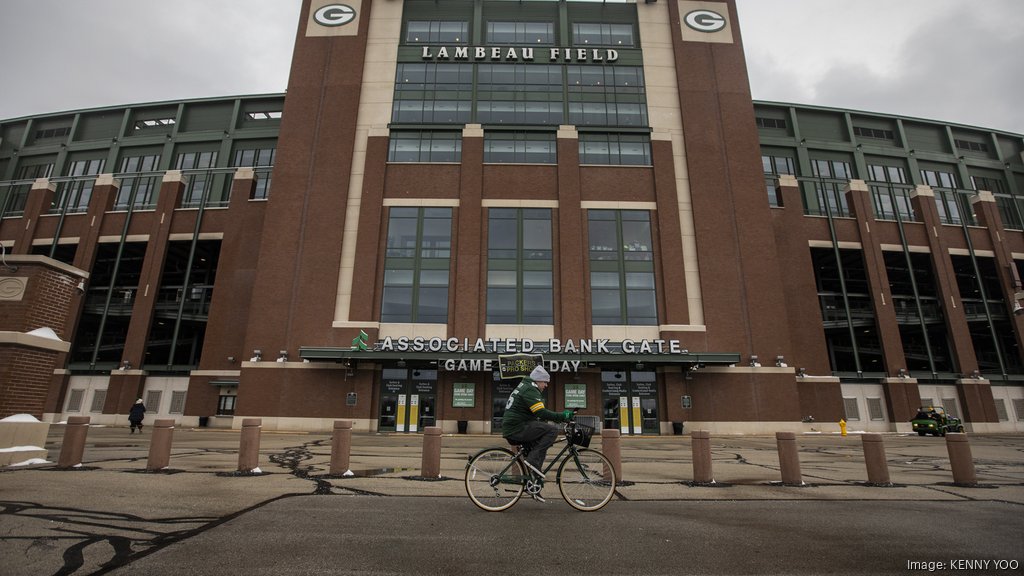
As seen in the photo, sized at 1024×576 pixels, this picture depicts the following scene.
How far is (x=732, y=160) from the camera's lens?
32688 millimetres

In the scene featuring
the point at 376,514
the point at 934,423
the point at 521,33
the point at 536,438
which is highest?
the point at 521,33

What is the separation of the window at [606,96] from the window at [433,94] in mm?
7435

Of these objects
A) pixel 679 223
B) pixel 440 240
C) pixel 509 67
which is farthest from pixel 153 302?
pixel 679 223

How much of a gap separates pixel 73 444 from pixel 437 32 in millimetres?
34587

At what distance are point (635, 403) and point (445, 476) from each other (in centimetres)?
2064

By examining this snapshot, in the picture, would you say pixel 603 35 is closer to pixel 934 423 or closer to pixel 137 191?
pixel 934 423

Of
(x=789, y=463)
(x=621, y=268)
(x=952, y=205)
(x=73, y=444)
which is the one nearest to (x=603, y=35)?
(x=621, y=268)

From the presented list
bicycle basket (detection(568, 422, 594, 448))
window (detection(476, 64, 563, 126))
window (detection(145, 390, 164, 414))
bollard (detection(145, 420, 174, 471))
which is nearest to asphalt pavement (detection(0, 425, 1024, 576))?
bollard (detection(145, 420, 174, 471))

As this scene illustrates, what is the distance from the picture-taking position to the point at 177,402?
115 ft

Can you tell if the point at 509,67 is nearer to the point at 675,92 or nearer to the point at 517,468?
the point at 675,92

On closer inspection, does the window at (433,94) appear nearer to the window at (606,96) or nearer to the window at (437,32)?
the window at (437,32)

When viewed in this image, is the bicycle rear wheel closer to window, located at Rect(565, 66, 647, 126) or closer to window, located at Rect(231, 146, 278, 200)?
window, located at Rect(565, 66, 647, 126)

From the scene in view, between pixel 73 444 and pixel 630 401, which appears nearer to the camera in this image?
pixel 73 444

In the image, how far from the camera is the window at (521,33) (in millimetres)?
36625
